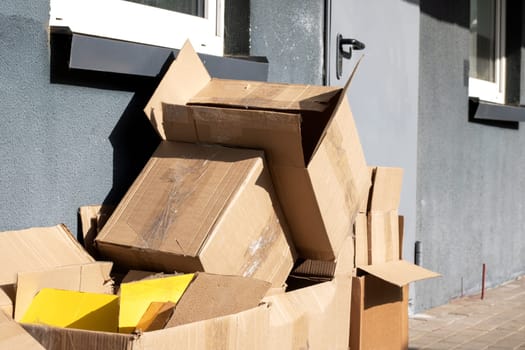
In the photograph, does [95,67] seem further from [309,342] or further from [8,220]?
[309,342]

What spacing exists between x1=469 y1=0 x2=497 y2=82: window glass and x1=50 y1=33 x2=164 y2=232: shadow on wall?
192 inches

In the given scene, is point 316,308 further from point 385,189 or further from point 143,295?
point 385,189

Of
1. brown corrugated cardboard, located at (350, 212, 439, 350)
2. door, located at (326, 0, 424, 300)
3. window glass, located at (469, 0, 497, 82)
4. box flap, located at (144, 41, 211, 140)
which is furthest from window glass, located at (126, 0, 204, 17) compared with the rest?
window glass, located at (469, 0, 497, 82)

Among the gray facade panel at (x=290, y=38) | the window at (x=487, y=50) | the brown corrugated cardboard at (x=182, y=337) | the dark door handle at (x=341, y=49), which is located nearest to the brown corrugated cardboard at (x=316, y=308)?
the brown corrugated cardboard at (x=182, y=337)

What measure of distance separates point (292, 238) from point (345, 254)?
407mm

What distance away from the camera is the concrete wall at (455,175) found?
22.9 feet

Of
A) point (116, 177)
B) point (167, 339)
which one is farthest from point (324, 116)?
point (167, 339)

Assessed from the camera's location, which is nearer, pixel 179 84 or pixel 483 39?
pixel 179 84

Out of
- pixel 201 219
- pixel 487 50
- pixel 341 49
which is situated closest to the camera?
pixel 201 219

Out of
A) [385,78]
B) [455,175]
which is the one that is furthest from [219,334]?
[455,175]

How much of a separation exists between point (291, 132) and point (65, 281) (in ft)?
3.18

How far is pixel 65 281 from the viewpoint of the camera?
10.5ft

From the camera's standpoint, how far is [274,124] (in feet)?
11.5

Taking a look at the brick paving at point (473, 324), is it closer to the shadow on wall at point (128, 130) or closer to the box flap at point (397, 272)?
the box flap at point (397, 272)
